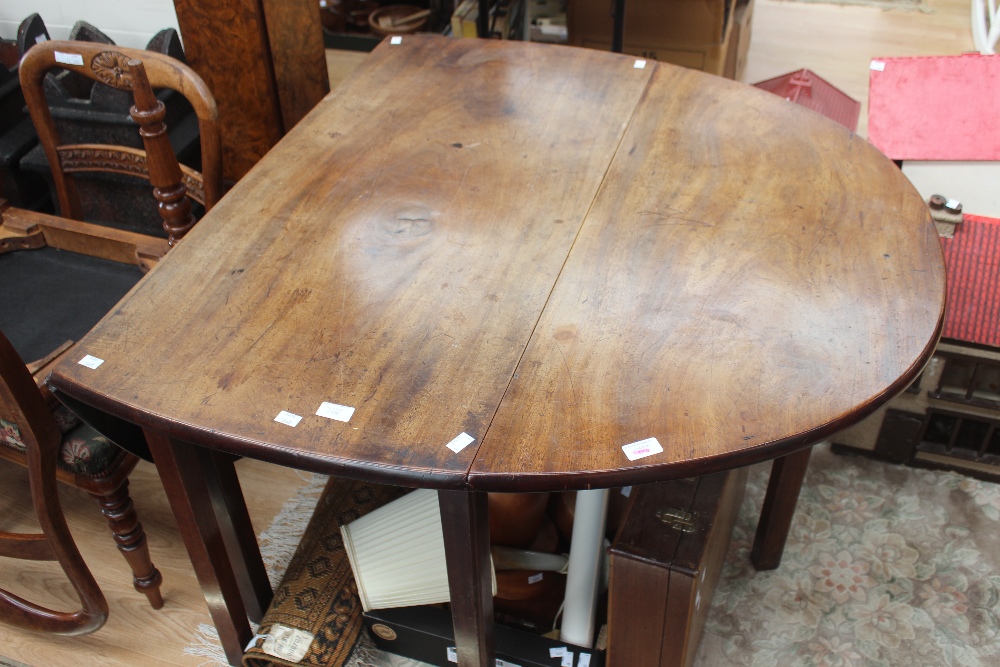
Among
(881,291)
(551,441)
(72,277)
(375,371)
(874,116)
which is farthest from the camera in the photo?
(874,116)

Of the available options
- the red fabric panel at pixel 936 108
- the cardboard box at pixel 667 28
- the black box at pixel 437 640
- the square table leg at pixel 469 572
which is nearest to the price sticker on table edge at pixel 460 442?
the square table leg at pixel 469 572

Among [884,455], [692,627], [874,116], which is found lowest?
[884,455]

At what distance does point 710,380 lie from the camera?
3.94 feet

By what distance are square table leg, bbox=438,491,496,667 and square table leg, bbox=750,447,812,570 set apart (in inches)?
25.0

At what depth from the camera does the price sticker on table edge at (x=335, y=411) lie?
45.8 inches

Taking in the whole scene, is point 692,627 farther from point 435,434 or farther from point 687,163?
point 687,163

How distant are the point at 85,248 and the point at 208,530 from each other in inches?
31.3

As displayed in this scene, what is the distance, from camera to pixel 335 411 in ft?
3.84

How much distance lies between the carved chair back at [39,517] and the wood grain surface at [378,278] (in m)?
0.19

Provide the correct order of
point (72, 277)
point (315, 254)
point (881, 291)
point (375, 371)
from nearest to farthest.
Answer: point (375, 371) < point (881, 291) < point (315, 254) < point (72, 277)

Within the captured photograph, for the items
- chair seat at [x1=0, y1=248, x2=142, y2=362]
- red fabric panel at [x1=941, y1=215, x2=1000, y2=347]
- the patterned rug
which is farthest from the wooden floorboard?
red fabric panel at [x1=941, y1=215, x2=1000, y2=347]

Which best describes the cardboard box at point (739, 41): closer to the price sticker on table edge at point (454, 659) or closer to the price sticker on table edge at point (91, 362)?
the price sticker on table edge at point (454, 659)

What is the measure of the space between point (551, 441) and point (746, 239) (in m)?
0.55

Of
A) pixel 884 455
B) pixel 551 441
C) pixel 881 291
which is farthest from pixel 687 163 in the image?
pixel 884 455
